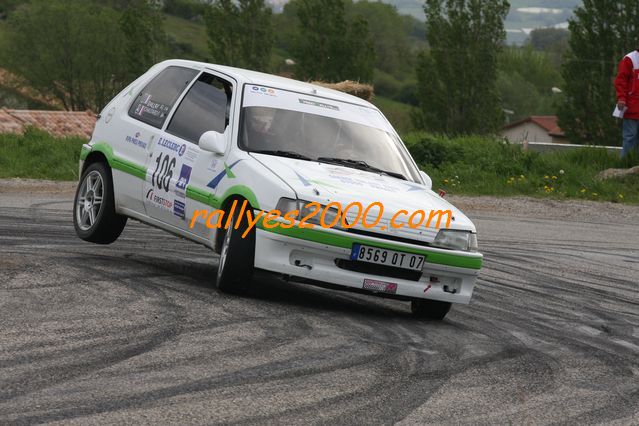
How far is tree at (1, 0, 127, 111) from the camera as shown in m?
107

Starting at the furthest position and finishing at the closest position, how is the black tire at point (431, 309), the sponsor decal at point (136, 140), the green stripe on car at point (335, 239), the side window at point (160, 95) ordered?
the side window at point (160, 95)
the sponsor decal at point (136, 140)
the black tire at point (431, 309)
the green stripe on car at point (335, 239)

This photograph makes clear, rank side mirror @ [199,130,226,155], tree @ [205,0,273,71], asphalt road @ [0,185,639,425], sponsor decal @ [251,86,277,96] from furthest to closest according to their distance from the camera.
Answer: tree @ [205,0,273,71], sponsor decal @ [251,86,277,96], side mirror @ [199,130,226,155], asphalt road @ [0,185,639,425]

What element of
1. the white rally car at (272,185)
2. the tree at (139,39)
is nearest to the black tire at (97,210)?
the white rally car at (272,185)

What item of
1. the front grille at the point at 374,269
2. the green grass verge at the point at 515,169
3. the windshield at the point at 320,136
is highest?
the windshield at the point at 320,136

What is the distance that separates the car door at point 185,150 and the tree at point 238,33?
75.6 m

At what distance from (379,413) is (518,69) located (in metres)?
160

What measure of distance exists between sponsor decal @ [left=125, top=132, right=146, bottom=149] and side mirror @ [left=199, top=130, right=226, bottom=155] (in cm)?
109

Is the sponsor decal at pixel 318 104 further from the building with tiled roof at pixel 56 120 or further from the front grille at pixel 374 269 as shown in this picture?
the building with tiled roof at pixel 56 120

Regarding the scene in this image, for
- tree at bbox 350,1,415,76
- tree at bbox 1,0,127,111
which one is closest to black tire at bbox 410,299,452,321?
tree at bbox 1,0,127,111

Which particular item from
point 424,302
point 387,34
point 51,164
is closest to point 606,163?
point 51,164

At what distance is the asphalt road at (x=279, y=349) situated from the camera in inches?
213

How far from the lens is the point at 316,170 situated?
28.4 ft

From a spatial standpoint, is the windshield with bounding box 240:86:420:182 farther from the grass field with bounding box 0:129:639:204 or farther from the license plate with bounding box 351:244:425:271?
the grass field with bounding box 0:129:639:204

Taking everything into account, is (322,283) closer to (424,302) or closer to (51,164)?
(424,302)
